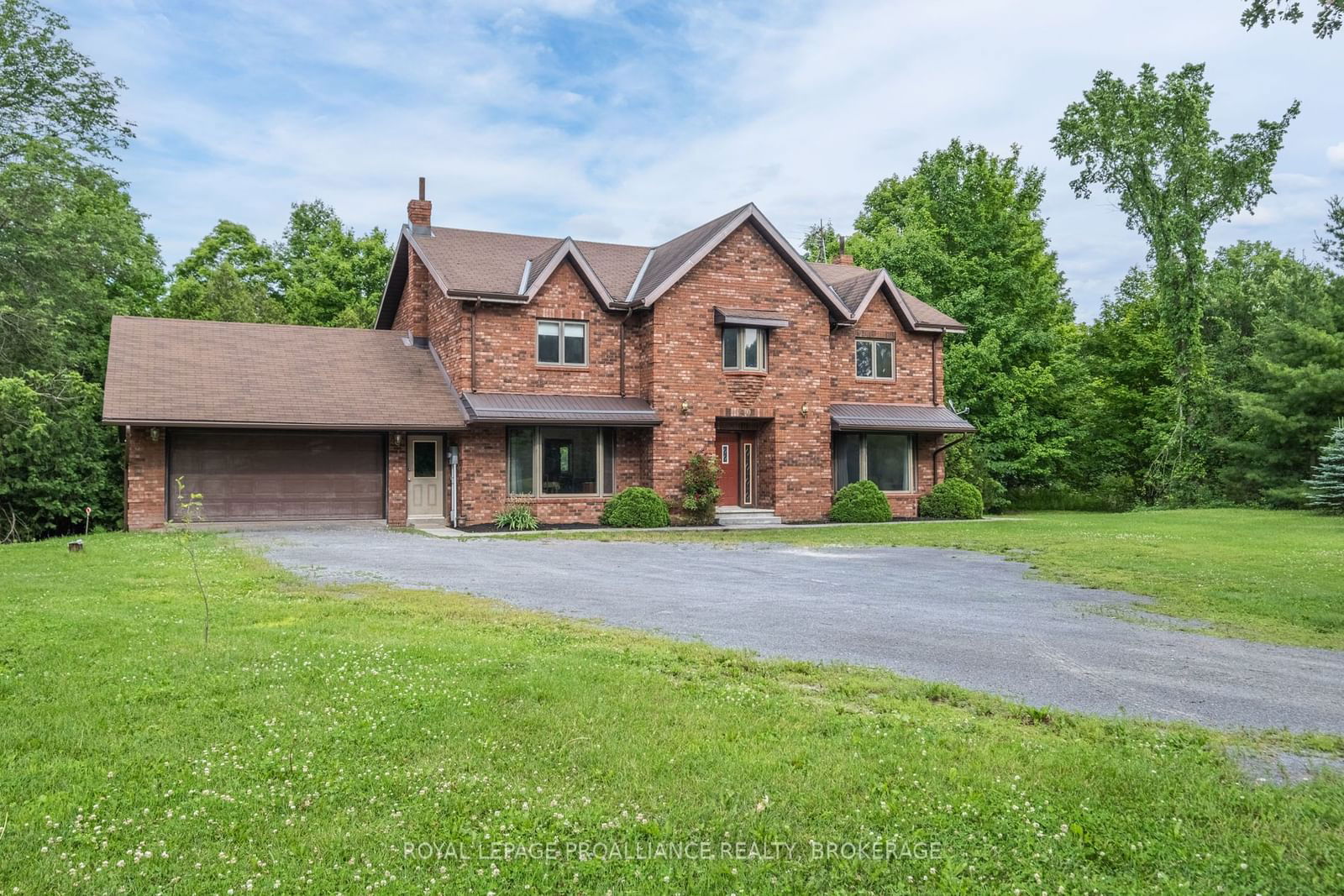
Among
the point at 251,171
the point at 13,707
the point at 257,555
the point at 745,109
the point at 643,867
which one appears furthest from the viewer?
the point at 251,171

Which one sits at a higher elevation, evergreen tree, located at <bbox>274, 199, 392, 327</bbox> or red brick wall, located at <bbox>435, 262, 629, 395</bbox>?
evergreen tree, located at <bbox>274, 199, 392, 327</bbox>

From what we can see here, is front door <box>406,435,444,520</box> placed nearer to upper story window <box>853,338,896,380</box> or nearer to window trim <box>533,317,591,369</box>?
window trim <box>533,317,591,369</box>

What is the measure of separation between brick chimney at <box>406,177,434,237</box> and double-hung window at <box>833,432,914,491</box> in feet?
44.7

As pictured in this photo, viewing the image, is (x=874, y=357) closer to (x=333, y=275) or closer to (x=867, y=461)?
(x=867, y=461)

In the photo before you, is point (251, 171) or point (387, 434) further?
point (251, 171)

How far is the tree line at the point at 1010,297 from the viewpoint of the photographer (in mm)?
23656

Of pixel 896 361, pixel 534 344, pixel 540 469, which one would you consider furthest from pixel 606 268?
pixel 896 361

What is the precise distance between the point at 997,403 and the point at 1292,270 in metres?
12.3

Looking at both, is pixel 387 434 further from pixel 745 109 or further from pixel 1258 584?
pixel 1258 584

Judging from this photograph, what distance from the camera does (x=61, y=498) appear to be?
931 inches

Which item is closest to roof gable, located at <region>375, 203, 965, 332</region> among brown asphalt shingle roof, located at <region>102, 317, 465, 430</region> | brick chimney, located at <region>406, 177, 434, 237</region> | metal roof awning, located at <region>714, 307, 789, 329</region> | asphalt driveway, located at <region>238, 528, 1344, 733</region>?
brick chimney, located at <region>406, 177, 434, 237</region>

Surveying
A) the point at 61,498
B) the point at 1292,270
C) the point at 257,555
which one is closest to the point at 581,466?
the point at 257,555

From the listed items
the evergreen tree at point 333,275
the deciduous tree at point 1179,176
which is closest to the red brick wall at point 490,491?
the evergreen tree at point 333,275

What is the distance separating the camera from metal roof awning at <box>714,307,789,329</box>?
23.8 m
